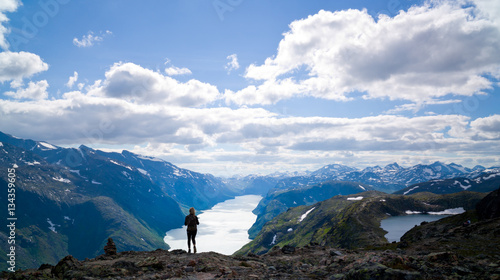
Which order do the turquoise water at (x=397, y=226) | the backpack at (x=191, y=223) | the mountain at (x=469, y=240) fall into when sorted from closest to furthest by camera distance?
the mountain at (x=469, y=240) → the backpack at (x=191, y=223) → the turquoise water at (x=397, y=226)

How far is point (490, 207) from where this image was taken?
66875 mm

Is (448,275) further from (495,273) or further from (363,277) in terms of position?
(363,277)

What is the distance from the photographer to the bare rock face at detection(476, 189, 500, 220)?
204 ft

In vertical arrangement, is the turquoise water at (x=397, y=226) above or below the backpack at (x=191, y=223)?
below

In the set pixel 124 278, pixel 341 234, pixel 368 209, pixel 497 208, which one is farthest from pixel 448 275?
pixel 368 209

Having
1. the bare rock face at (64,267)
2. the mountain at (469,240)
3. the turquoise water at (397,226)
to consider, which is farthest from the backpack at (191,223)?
the turquoise water at (397,226)

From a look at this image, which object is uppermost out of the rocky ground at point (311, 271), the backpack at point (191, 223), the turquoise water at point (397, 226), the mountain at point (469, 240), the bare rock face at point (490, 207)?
the backpack at point (191, 223)

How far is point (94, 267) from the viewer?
18.8 meters

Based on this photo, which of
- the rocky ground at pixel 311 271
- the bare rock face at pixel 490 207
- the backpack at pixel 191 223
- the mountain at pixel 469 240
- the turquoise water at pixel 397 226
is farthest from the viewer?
the turquoise water at pixel 397 226

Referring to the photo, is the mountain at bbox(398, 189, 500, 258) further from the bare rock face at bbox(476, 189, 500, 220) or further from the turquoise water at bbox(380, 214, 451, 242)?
the turquoise water at bbox(380, 214, 451, 242)

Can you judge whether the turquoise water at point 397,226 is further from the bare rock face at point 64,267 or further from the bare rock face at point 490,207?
the bare rock face at point 64,267

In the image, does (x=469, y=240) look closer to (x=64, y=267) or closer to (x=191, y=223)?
(x=191, y=223)

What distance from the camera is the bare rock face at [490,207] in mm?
62144

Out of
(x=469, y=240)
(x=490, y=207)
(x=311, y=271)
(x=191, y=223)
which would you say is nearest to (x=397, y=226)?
(x=490, y=207)
